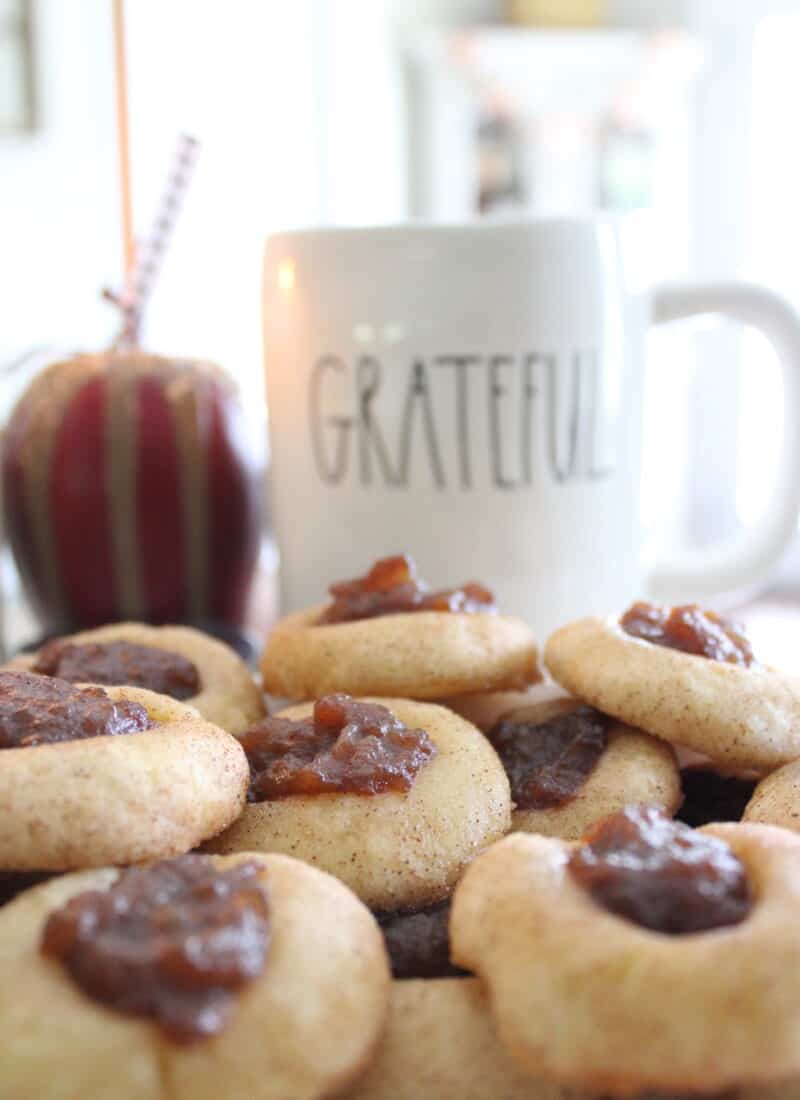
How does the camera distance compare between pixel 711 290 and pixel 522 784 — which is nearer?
pixel 522 784

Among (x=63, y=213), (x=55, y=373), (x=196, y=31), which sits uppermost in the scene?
(x=196, y=31)

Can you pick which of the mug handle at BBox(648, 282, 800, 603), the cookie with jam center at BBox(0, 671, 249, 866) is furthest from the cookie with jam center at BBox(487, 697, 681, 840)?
the mug handle at BBox(648, 282, 800, 603)

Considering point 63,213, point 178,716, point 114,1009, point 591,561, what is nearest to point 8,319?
point 63,213

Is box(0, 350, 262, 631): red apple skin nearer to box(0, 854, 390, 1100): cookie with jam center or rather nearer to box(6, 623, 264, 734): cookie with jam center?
box(6, 623, 264, 734): cookie with jam center

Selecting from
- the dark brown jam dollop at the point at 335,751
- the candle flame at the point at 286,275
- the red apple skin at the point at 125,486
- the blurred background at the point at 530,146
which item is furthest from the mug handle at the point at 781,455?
the blurred background at the point at 530,146

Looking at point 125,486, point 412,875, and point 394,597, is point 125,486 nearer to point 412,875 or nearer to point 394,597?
point 394,597

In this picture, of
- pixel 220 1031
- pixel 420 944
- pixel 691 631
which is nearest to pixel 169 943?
pixel 220 1031

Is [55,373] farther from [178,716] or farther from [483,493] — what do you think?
[178,716]
